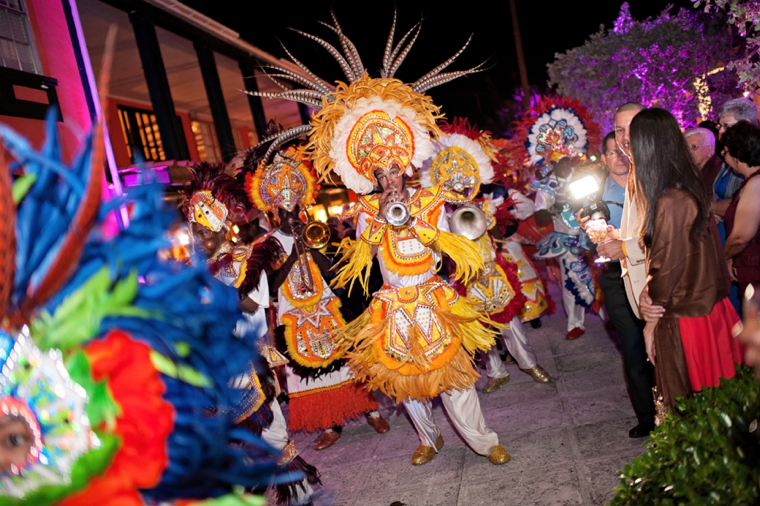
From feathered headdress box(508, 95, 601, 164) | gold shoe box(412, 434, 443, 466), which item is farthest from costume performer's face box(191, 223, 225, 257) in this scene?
feathered headdress box(508, 95, 601, 164)

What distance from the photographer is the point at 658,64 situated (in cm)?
1535

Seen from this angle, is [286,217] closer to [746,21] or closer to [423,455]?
[423,455]

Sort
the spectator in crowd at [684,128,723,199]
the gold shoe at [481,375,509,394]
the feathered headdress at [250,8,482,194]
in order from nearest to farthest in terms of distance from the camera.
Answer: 1. the feathered headdress at [250,8,482,194]
2. the spectator in crowd at [684,128,723,199]
3. the gold shoe at [481,375,509,394]

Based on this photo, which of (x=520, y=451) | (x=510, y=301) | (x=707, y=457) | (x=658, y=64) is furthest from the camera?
(x=658, y=64)

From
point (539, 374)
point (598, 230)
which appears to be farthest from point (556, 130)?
point (598, 230)

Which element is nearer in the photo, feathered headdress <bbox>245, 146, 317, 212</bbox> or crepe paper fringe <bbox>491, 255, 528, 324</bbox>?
feathered headdress <bbox>245, 146, 317, 212</bbox>

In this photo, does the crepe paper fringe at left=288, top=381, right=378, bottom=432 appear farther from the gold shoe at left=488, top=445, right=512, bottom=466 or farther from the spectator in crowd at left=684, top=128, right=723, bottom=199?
the spectator in crowd at left=684, top=128, right=723, bottom=199

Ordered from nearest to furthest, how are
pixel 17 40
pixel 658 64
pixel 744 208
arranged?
pixel 744 208 < pixel 17 40 < pixel 658 64

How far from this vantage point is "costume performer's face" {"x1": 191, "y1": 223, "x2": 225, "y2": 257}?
4.30 metres

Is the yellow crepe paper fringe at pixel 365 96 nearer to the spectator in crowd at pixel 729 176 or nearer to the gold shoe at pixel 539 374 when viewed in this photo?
the spectator in crowd at pixel 729 176

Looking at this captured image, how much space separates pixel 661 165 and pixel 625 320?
4.82 feet

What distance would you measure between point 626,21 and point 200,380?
17.6 metres

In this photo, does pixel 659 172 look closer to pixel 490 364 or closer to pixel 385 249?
pixel 385 249

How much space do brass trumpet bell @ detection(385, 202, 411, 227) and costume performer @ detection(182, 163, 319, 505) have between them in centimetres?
88
